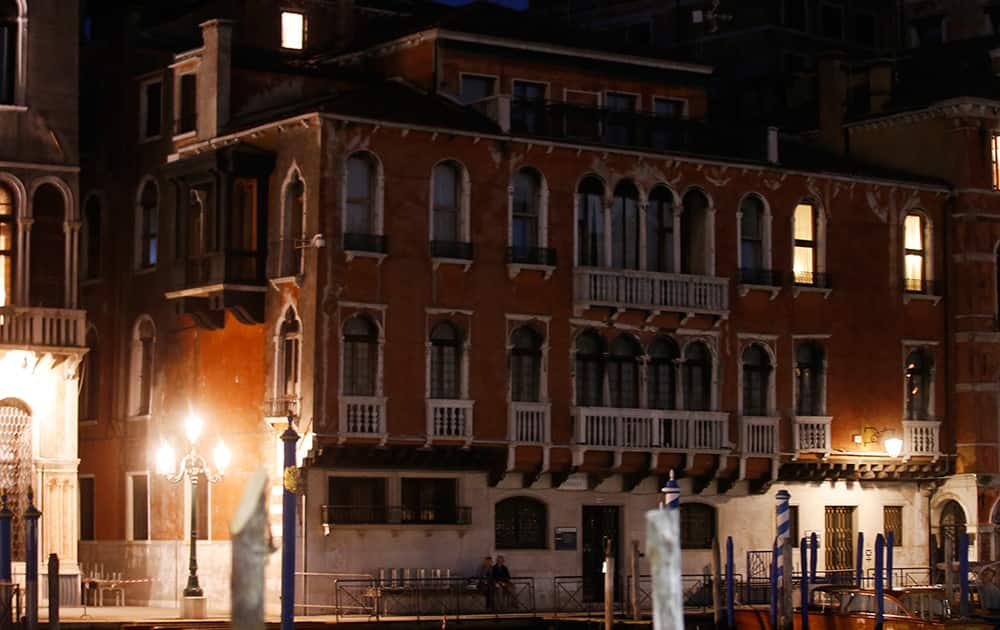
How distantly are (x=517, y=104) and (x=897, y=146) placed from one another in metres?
8.65

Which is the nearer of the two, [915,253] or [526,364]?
[526,364]

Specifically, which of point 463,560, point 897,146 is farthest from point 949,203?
point 463,560

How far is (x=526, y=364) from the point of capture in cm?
4134

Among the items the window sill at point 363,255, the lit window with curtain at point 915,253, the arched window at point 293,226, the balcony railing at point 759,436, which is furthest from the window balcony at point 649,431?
the arched window at point 293,226

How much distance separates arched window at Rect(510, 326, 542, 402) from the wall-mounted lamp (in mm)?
6690

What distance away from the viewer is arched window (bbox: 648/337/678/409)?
42781mm

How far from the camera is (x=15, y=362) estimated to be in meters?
39.6

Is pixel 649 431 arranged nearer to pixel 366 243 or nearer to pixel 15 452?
pixel 366 243

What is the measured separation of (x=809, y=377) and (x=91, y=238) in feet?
42.1

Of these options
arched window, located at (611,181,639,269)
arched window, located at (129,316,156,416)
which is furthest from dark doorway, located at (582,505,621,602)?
arched window, located at (129,316,156,416)

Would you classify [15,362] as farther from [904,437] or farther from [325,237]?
[904,437]

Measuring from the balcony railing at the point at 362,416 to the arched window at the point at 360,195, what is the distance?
8.67ft

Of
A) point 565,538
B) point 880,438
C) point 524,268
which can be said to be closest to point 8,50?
point 524,268

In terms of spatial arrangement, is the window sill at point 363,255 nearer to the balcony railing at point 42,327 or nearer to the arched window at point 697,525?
the balcony railing at point 42,327
